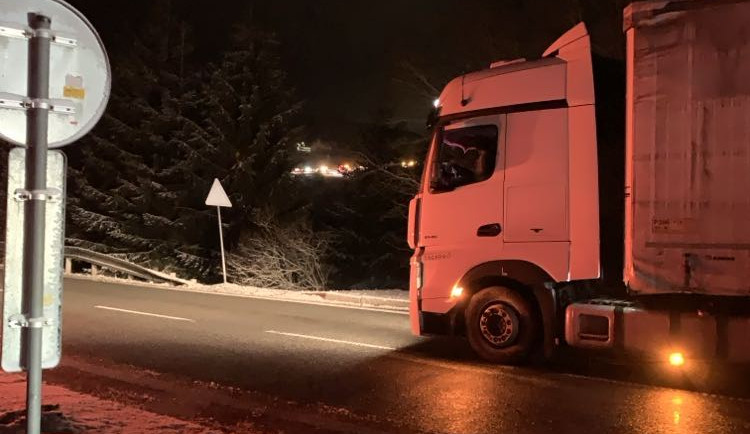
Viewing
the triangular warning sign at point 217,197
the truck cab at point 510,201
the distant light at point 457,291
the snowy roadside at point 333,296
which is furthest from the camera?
the triangular warning sign at point 217,197

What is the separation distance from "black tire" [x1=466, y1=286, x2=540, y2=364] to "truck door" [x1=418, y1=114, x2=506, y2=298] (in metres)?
0.43

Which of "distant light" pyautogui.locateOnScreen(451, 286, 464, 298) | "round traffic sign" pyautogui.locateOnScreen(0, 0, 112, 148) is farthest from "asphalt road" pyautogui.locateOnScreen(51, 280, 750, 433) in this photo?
"round traffic sign" pyautogui.locateOnScreen(0, 0, 112, 148)

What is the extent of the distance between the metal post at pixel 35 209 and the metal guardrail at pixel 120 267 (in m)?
16.3

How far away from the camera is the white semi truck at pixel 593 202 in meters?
6.33

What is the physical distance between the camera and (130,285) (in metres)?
18.0

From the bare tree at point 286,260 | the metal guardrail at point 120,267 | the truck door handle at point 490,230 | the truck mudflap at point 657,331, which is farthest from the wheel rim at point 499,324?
the metal guardrail at point 120,267

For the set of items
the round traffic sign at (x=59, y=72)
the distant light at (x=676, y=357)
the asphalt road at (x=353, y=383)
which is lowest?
the asphalt road at (x=353, y=383)

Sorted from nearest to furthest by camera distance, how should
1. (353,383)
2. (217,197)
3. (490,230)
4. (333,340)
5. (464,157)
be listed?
(353,383) → (490,230) → (464,157) → (333,340) → (217,197)

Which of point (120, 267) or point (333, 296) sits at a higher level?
point (120, 267)

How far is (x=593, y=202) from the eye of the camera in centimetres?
730

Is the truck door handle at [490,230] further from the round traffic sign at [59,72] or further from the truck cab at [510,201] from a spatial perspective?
the round traffic sign at [59,72]

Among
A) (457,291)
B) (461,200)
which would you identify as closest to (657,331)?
(457,291)

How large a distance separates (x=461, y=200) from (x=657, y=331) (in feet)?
8.38

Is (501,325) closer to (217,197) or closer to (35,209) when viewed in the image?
(35,209)
